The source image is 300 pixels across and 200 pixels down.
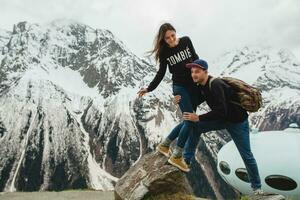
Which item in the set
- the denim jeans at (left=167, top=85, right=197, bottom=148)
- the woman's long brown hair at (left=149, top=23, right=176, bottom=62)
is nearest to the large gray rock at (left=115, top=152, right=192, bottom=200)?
the denim jeans at (left=167, top=85, right=197, bottom=148)

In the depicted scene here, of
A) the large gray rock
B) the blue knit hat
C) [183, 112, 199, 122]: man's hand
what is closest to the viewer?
[183, 112, 199, 122]: man's hand

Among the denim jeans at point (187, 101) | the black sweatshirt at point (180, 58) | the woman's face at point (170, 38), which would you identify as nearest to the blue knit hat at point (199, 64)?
the black sweatshirt at point (180, 58)

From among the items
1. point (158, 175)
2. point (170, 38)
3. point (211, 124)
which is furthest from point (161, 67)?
point (158, 175)

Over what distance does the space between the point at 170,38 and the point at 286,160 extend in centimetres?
997

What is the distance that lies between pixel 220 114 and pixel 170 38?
281cm

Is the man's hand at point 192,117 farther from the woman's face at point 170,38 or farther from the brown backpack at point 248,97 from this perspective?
the woman's face at point 170,38

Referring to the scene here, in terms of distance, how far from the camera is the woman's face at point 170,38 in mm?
14297

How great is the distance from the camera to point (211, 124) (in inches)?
536

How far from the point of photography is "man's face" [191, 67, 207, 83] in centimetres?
1324

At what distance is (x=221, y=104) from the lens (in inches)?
500

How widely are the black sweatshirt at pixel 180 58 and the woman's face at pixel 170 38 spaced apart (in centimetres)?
13

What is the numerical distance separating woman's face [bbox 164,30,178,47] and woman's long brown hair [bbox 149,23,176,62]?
0.31 feet

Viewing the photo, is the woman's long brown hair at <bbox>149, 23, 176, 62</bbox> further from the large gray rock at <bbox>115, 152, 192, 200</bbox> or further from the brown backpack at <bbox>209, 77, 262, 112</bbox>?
the large gray rock at <bbox>115, 152, 192, 200</bbox>

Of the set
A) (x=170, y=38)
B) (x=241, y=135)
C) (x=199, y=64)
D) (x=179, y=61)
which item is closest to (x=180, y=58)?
(x=179, y=61)
